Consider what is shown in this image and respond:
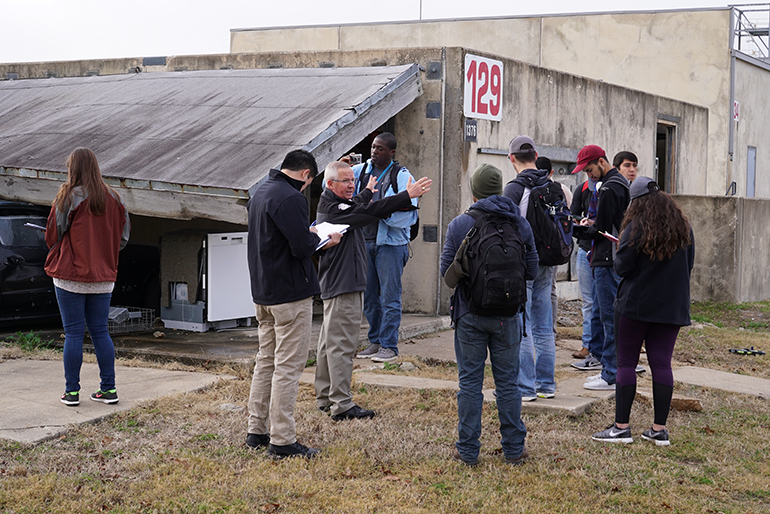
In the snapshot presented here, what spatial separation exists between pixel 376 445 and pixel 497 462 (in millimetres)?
773

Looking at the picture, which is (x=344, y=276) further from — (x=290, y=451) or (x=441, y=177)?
(x=441, y=177)

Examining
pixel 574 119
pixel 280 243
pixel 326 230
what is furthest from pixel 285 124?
pixel 574 119

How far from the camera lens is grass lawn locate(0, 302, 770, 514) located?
178 inches

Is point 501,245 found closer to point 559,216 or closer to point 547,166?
point 559,216

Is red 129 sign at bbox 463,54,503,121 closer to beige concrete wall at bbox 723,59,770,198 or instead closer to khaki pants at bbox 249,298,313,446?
khaki pants at bbox 249,298,313,446

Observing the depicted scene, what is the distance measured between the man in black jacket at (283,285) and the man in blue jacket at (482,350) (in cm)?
86

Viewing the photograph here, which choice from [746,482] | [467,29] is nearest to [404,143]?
[746,482]

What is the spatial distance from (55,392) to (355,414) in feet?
8.02

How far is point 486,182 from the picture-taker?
16.8ft

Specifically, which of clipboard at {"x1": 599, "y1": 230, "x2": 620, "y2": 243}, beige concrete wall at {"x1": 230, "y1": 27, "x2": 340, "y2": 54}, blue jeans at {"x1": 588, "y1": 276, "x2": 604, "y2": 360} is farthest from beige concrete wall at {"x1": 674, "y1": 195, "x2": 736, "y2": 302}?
beige concrete wall at {"x1": 230, "y1": 27, "x2": 340, "y2": 54}

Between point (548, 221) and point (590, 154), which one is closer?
point (548, 221)

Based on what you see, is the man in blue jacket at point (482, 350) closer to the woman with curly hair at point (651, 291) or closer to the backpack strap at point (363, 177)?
the woman with curly hair at point (651, 291)

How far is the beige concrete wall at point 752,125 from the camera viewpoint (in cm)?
2234

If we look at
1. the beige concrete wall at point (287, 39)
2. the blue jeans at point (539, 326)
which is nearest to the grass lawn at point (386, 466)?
the blue jeans at point (539, 326)
